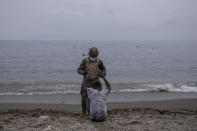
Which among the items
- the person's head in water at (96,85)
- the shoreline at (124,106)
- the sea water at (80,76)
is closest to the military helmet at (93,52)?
the person's head in water at (96,85)

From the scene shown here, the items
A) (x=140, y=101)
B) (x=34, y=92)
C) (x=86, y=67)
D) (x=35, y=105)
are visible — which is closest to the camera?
(x=86, y=67)

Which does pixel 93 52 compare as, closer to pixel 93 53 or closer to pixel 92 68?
pixel 93 53

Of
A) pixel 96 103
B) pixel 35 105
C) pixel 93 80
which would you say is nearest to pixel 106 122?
pixel 96 103

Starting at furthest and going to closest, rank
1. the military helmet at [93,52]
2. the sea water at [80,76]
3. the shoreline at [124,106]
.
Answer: the sea water at [80,76]
the shoreline at [124,106]
the military helmet at [93,52]

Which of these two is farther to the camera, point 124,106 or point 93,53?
point 124,106

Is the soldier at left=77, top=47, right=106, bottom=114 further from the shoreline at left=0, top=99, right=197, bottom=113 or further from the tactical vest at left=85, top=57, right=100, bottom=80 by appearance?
the shoreline at left=0, top=99, right=197, bottom=113

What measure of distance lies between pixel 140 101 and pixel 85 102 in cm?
485

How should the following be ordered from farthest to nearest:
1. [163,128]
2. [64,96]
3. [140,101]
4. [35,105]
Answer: [64,96]
[140,101]
[35,105]
[163,128]

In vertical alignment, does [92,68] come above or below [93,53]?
below

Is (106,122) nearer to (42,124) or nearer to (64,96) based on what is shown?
(42,124)

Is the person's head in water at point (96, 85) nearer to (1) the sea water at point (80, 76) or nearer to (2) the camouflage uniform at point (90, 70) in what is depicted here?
(2) the camouflage uniform at point (90, 70)

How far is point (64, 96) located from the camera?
11883 mm

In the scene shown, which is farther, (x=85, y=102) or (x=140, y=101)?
(x=140, y=101)

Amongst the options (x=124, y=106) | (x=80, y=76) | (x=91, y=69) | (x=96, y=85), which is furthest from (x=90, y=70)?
(x=80, y=76)
